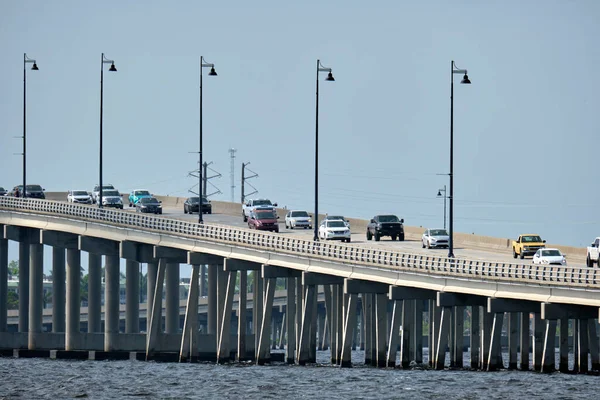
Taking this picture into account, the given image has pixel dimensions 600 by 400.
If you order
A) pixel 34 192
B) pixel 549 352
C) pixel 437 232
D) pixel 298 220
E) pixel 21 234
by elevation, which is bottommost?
pixel 549 352

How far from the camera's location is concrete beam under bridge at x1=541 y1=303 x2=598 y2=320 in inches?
3649

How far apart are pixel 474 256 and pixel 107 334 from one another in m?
30.4

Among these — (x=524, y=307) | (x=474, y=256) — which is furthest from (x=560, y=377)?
(x=474, y=256)

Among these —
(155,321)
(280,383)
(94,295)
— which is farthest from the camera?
(94,295)

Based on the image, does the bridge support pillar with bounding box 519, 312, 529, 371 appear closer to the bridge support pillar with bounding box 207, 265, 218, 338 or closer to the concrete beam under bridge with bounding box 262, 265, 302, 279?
the concrete beam under bridge with bounding box 262, 265, 302, 279

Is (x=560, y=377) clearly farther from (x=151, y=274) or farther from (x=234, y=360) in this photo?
(x=151, y=274)

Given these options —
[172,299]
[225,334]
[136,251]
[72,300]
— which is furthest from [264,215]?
[72,300]

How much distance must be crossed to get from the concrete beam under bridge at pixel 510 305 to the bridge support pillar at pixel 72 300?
4475 cm

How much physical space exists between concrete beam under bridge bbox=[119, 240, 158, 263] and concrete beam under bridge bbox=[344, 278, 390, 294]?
25.3m

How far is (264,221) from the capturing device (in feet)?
424

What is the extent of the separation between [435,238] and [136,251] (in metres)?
23.3

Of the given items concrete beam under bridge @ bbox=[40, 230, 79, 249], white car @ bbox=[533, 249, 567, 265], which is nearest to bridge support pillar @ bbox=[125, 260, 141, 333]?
concrete beam under bridge @ bbox=[40, 230, 79, 249]

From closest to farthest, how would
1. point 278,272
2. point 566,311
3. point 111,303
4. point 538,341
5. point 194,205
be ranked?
point 566,311
point 538,341
point 278,272
point 111,303
point 194,205

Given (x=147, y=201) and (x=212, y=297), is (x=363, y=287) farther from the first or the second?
(x=147, y=201)
